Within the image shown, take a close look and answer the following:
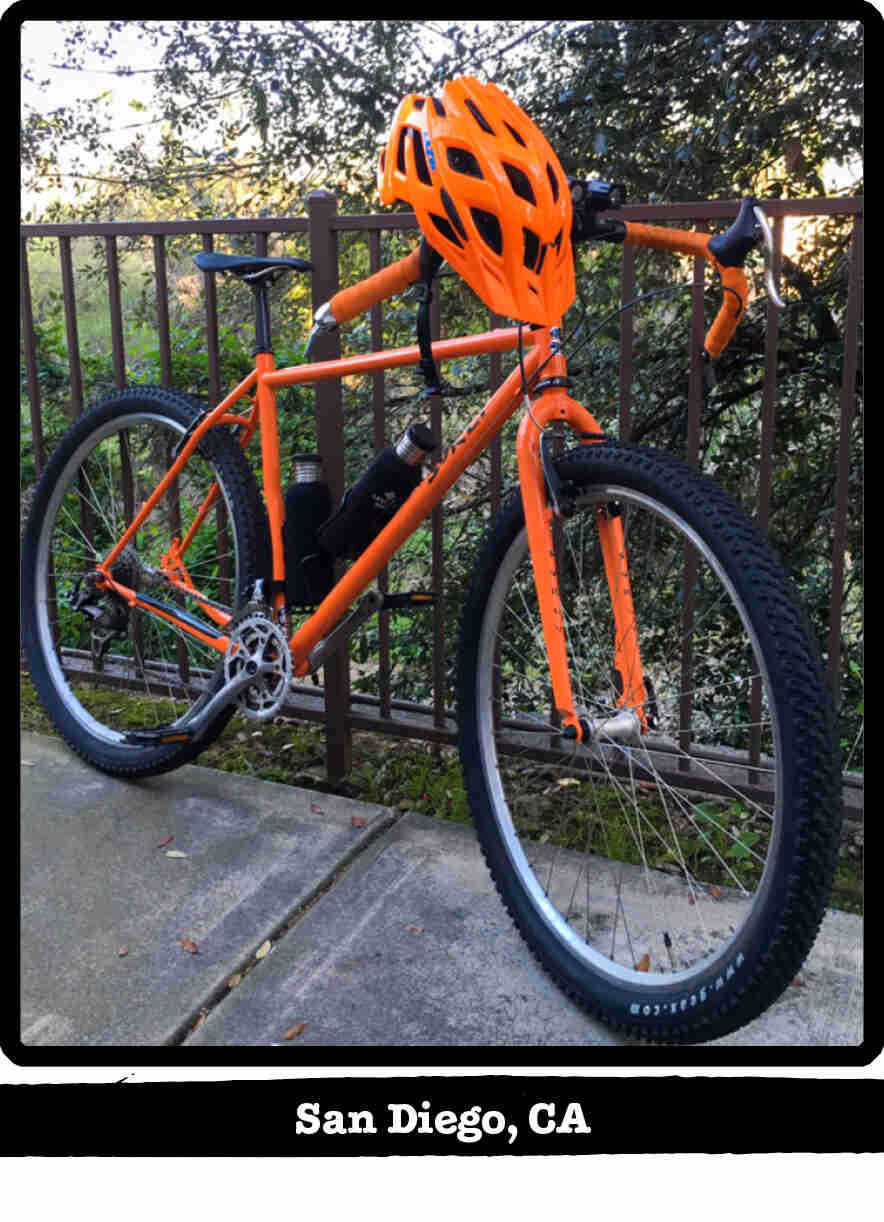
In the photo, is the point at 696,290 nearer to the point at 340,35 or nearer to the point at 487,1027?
the point at 487,1027

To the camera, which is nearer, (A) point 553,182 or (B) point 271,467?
(A) point 553,182

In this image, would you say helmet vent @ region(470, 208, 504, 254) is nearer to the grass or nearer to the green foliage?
the green foliage

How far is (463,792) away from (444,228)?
1416 mm

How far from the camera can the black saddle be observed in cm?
216

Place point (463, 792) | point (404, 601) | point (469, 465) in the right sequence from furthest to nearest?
point (463, 792) → point (404, 601) → point (469, 465)

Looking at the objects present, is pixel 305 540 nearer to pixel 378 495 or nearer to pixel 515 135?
pixel 378 495

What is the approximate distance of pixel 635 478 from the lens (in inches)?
63.1

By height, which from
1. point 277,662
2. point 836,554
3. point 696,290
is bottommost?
point 277,662

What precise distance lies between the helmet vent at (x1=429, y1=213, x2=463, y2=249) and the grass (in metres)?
1.19

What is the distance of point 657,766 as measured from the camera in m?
2.35

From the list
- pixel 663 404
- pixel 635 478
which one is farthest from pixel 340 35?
pixel 635 478

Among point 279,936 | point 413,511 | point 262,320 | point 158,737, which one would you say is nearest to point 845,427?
point 413,511

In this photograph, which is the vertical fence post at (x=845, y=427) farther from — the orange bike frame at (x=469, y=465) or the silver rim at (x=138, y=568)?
the silver rim at (x=138, y=568)

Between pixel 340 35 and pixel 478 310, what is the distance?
1980 millimetres
